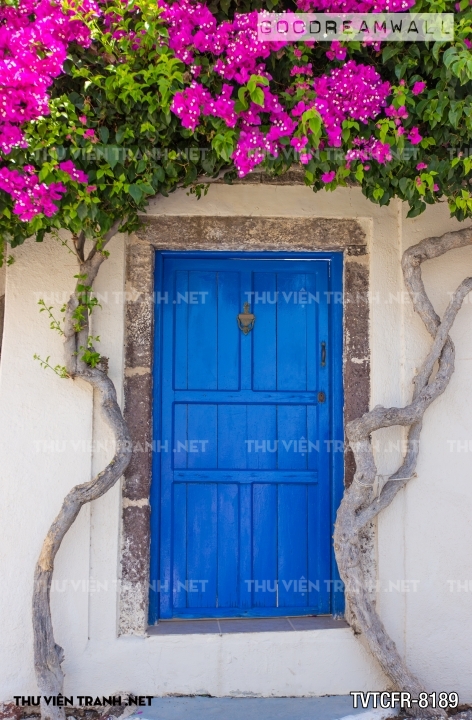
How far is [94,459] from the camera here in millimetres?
3643

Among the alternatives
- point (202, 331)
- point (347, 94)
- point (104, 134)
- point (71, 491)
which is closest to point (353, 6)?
point (347, 94)

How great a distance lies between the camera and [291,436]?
3.91 metres

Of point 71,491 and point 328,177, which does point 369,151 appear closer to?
point 328,177

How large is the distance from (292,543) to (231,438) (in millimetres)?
682

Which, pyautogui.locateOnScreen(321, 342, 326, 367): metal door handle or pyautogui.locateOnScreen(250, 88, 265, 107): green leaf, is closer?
pyautogui.locateOnScreen(250, 88, 265, 107): green leaf

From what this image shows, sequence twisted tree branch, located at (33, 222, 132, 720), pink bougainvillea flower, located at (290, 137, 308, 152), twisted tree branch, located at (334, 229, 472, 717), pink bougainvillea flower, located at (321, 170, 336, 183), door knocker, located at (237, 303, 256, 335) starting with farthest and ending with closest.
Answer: door knocker, located at (237, 303, 256, 335) → twisted tree branch, located at (334, 229, 472, 717) → twisted tree branch, located at (33, 222, 132, 720) → pink bougainvillea flower, located at (321, 170, 336, 183) → pink bougainvillea flower, located at (290, 137, 308, 152)

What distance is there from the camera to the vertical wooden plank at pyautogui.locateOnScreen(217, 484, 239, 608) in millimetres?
3830

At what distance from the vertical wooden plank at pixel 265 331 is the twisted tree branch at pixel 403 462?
0.56 metres

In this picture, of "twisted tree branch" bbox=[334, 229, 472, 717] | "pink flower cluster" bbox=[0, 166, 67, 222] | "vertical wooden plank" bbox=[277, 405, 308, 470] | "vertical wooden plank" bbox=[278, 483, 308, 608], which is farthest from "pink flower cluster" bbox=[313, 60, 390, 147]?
"vertical wooden plank" bbox=[278, 483, 308, 608]

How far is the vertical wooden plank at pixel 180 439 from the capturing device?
12.7 ft

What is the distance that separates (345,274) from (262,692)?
230 centimetres

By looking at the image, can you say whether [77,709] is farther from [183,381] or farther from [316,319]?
[316,319]

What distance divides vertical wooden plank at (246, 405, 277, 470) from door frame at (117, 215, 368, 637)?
0.41m

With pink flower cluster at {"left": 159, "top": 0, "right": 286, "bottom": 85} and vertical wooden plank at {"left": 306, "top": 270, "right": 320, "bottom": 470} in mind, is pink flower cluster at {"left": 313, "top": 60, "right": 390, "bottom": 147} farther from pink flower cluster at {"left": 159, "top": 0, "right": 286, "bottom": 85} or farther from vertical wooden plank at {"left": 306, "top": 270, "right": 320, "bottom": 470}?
vertical wooden plank at {"left": 306, "top": 270, "right": 320, "bottom": 470}
